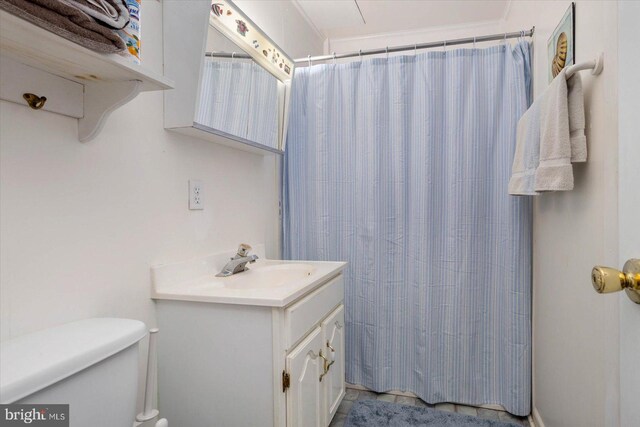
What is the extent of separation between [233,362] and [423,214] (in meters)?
1.25

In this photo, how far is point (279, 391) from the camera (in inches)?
46.0

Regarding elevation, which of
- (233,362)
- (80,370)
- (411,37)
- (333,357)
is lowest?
(333,357)

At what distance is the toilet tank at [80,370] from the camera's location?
0.67 metres

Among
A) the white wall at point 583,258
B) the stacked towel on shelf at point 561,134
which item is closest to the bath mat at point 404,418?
the white wall at point 583,258

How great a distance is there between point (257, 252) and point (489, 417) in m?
1.47

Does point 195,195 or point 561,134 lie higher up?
point 561,134

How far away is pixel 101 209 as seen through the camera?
1101 millimetres

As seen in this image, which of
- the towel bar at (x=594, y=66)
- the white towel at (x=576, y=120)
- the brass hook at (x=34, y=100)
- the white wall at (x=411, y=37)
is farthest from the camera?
the white wall at (x=411, y=37)

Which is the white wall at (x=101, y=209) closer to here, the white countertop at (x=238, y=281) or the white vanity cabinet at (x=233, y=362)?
the white countertop at (x=238, y=281)

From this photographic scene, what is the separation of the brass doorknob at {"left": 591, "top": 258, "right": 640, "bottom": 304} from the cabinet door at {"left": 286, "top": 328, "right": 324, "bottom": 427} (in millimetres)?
881

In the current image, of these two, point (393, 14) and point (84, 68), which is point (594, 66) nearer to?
point (84, 68)

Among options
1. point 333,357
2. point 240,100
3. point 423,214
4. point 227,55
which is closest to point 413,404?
point 333,357

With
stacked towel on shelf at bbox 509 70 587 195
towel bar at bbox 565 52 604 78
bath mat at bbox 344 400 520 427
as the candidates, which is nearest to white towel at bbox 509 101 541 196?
stacked towel on shelf at bbox 509 70 587 195

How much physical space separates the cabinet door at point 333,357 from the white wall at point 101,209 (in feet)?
2.01
